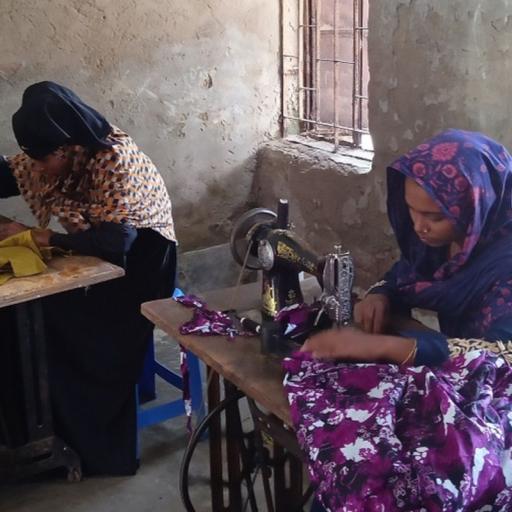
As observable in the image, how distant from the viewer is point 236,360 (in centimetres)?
186

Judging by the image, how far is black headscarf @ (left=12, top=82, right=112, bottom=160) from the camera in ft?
8.47

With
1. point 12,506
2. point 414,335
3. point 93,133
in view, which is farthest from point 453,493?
point 12,506

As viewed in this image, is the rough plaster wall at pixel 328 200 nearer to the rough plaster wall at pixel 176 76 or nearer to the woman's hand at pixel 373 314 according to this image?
the rough plaster wall at pixel 176 76

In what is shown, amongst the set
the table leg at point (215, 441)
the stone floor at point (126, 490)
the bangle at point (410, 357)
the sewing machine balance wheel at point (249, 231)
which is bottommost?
the stone floor at point (126, 490)

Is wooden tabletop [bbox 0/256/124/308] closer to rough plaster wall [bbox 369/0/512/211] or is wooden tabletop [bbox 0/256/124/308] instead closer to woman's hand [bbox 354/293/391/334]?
woman's hand [bbox 354/293/391/334]

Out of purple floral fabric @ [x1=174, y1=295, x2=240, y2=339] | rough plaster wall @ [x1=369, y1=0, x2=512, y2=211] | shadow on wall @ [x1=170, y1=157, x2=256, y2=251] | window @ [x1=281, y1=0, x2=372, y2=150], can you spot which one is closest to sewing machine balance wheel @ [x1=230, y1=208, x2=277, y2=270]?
purple floral fabric @ [x1=174, y1=295, x2=240, y2=339]

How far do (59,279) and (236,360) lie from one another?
2.69 feet

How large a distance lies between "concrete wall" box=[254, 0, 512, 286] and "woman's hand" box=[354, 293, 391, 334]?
3.60 feet

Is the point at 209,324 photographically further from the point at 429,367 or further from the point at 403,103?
the point at 403,103

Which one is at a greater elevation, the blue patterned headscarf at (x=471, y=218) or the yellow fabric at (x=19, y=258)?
the blue patterned headscarf at (x=471, y=218)

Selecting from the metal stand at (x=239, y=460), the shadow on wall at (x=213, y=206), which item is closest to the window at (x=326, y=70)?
the shadow on wall at (x=213, y=206)

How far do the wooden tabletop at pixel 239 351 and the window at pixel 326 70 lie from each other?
1.81 meters

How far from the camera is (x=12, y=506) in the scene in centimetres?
280

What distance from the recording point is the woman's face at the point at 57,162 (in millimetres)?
2697
